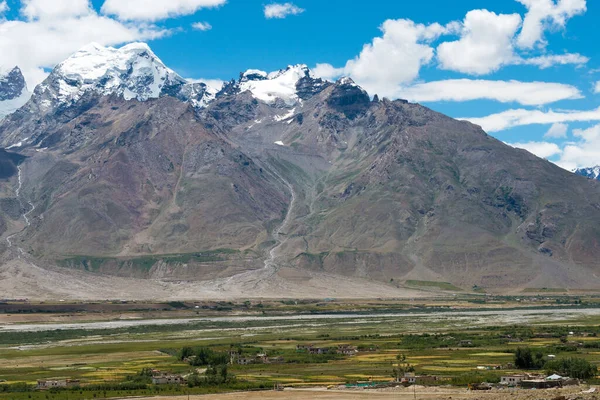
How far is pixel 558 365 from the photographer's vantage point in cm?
11312

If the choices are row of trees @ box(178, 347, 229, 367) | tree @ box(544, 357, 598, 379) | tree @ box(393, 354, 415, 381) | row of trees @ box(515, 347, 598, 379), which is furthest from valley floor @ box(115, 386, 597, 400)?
row of trees @ box(178, 347, 229, 367)

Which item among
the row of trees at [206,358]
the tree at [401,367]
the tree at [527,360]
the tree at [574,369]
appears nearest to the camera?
the tree at [574,369]

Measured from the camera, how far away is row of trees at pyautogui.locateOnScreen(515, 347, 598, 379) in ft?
351

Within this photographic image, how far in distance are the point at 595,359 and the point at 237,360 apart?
4688cm

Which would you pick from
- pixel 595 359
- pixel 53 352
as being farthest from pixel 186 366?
pixel 595 359

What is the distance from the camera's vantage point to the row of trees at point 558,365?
107000 mm

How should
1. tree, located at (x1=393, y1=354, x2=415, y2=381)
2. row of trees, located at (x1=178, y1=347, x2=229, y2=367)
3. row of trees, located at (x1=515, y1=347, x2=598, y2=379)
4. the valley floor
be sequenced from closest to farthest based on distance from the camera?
the valley floor
row of trees, located at (x1=515, y1=347, x2=598, y2=379)
tree, located at (x1=393, y1=354, x2=415, y2=381)
row of trees, located at (x1=178, y1=347, x2=229, y2=367)

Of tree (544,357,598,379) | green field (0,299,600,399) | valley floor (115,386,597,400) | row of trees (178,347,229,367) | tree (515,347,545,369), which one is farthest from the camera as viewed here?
row of trees (178,347,229,367)

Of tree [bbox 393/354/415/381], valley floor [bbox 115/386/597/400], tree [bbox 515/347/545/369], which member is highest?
tree [bbox 515/347/545/369]

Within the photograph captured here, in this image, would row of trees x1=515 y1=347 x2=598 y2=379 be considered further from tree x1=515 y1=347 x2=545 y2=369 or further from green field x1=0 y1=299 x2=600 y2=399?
green field x1=0 y1=299 x2=600 y2=399

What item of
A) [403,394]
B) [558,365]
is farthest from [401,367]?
[403,394]

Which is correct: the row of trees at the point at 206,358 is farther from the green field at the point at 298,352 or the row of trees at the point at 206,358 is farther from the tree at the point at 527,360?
the tree at the point at 527,360

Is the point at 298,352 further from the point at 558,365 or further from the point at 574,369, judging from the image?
the point at 574,369

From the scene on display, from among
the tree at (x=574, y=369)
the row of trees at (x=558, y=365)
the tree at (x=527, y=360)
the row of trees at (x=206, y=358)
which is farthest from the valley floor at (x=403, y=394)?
the row of trees at (x=206, y=358)
